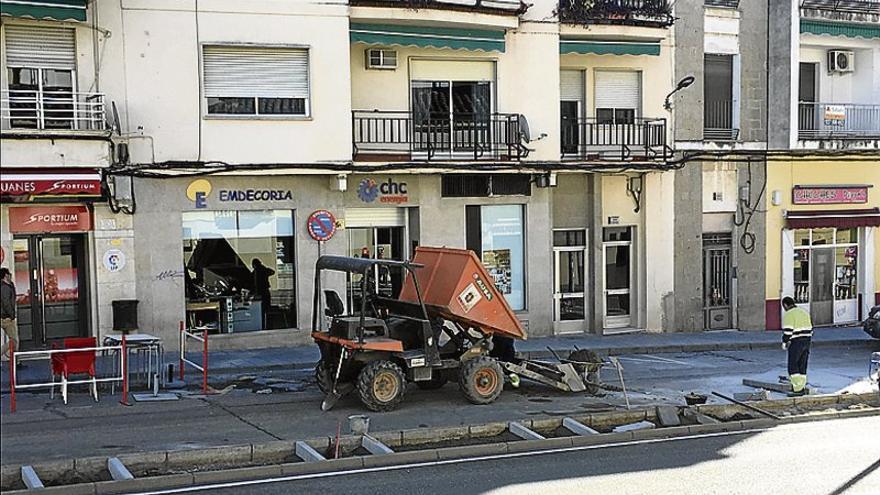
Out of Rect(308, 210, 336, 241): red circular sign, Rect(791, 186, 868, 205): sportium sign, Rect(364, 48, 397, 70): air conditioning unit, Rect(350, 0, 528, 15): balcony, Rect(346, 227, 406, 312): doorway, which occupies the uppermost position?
Rect(350, 0, 528, 15): balcony

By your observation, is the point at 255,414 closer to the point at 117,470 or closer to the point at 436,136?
the point at 117,470

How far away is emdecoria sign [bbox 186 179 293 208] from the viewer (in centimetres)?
2061

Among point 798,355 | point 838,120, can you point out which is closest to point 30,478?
point 798,355

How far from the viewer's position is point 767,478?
11414mm

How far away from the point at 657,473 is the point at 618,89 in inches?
610

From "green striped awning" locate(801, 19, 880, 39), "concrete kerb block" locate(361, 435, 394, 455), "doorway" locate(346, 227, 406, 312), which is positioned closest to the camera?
"concrete kerb block" locate(361, 435, 394, 455)

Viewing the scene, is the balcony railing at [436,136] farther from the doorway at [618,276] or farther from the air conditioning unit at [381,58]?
the doorway at [618,276]

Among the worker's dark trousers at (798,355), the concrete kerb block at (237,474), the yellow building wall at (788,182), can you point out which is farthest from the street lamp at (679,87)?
the concrete kerb block at (237,474)

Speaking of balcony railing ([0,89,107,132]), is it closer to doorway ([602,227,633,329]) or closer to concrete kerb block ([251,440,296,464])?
concrete kerb block ([251,440,296,464])

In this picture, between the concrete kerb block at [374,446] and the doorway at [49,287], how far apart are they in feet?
30.8

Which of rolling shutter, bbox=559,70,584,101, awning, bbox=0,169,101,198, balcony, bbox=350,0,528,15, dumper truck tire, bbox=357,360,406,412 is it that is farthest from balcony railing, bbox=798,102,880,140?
awning, bbox=0,169,101,198

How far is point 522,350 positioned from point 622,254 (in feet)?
17.2

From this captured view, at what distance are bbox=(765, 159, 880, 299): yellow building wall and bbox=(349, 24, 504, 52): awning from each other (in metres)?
9.01

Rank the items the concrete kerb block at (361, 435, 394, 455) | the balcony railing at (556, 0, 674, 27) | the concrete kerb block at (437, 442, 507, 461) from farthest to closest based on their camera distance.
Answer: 1. the balcony railing at (556, 0, 674, 27)
2. the concrete kerb block at (437, 442, 507, 461)
3. the concrete kerb block at (361, 435, 394, 455)
